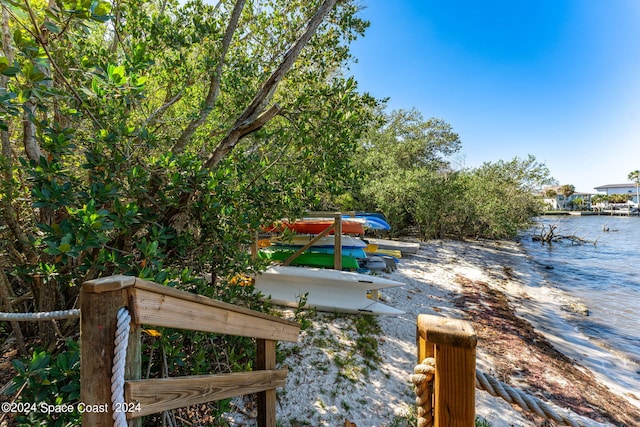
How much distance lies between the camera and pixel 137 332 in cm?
104

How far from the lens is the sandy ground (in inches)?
120

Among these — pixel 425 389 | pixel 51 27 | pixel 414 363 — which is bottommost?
pixel 414 363

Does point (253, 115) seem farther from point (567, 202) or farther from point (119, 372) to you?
point (567, 202)

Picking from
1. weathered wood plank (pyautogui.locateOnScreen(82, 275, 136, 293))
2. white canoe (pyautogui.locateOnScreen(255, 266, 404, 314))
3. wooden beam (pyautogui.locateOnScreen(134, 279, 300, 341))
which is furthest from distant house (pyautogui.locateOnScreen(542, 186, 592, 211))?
weathered wood plank (pyautogui.locateOnScreen(82, 275, 136, 293))

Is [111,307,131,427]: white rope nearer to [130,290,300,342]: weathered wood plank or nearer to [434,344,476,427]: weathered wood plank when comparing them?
[130,290,300,342]: weathered wood plank

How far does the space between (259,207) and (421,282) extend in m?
6.42

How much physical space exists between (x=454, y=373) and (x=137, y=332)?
1.25 meters

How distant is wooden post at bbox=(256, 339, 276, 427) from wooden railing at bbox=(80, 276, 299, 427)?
49cm

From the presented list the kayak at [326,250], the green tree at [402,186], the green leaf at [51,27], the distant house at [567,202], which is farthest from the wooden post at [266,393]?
the distant house at [567,202]

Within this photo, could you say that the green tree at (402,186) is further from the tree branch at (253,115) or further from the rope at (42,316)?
the rope at (42,316)

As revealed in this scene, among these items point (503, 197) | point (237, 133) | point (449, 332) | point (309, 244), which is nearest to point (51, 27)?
point (237, 133)

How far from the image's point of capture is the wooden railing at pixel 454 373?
1058 mm

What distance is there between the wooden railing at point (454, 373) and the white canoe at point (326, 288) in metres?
3.73

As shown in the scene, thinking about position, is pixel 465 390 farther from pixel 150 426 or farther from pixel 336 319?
pixel 336 319
